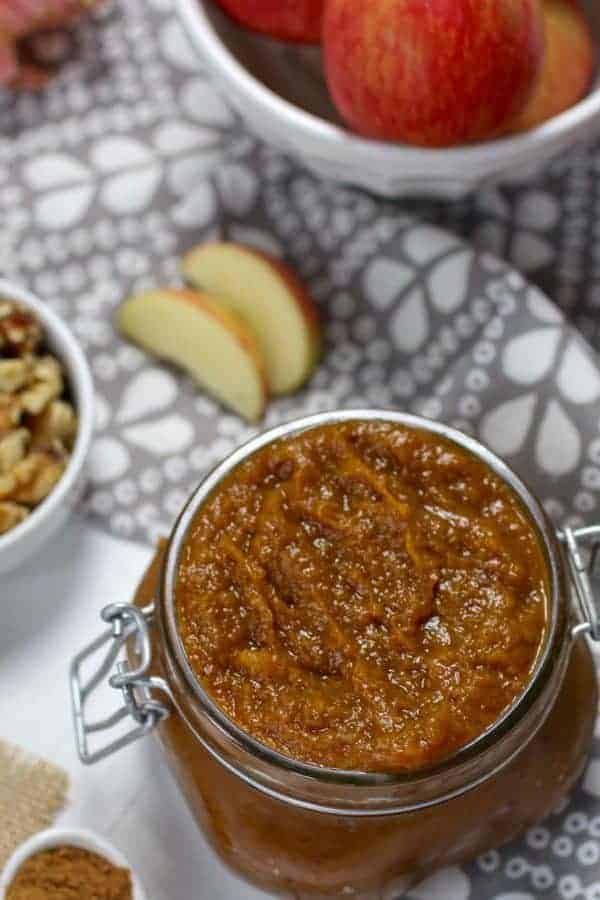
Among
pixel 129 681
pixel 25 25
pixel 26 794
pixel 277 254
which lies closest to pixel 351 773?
pixel 129 681

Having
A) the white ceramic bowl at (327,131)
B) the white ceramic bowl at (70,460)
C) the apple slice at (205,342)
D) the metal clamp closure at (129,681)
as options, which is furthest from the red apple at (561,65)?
the metal clamp closure at (129,681)

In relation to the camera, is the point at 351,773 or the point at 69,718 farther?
the point at 69,718

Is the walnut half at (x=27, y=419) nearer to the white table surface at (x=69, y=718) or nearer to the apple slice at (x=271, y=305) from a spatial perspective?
the white table surface at (x=69, y=718)

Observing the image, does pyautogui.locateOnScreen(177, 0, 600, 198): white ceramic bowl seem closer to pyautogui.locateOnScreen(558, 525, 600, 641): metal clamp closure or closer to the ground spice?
pyautogui.locateOnScreen(558, 525, 600, 641): metal clamp closure

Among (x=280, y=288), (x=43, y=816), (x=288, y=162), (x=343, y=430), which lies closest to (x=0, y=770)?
(x=43, y=816)

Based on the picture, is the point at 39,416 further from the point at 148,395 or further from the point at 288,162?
the point at 288,162

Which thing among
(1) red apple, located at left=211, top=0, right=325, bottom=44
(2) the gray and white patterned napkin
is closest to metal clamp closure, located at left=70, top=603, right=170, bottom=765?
→ (2) the gray and white patterned napkin

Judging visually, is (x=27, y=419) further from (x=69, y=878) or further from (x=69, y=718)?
(x=69, y=878)
